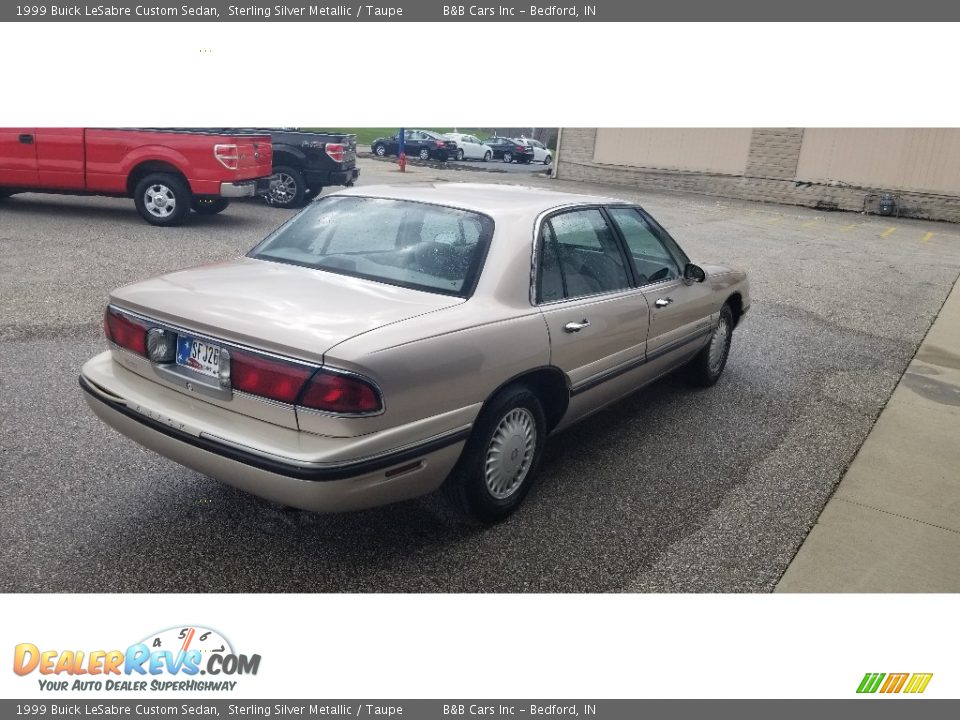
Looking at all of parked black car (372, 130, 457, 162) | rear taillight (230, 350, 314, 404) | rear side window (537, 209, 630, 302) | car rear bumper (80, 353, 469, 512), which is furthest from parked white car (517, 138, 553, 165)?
rear taillight (230, 350, 314, 404)

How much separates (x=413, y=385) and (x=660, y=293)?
217 centimetres

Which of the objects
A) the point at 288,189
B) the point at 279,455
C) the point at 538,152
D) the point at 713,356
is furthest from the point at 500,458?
the point at 538,152

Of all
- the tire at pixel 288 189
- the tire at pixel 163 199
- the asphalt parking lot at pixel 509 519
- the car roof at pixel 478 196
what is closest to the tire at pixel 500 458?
the asphalt parking lot at pixel 509 519

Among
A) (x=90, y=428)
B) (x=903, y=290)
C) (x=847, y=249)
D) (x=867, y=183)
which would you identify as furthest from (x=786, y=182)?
(x=90, y=428)

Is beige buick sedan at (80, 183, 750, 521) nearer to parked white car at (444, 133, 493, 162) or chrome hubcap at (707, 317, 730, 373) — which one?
chrome hubcap at (707, 317, 730, 373)

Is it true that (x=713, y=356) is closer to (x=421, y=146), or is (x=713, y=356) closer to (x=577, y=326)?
(x=577, y=326)

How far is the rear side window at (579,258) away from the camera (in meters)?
3.72

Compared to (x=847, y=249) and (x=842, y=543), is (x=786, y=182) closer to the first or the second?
(x=847, y=249)

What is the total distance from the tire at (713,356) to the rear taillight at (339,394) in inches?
128

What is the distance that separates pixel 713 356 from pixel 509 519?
2.59 meters

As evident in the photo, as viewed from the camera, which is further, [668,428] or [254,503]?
[668,428]

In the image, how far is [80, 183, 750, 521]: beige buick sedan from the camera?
9.05 ft

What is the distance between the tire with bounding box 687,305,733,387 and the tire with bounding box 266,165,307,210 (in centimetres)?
904

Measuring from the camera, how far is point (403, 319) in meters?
2.98
